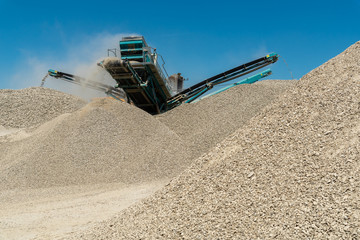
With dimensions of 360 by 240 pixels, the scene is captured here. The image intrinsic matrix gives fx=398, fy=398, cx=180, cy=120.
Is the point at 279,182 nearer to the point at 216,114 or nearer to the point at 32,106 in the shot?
the point at 216,114

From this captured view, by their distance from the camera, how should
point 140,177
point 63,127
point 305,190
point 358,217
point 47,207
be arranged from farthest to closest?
point 63,127
point 140,177
point 47,207
point 305,190
point 358,217

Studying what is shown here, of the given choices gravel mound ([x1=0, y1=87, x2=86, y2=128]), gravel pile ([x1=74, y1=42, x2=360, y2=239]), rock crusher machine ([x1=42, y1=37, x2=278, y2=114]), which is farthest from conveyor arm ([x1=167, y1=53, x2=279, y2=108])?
gravel pile ([x1=74, y1=42, x2=360, y2=239])

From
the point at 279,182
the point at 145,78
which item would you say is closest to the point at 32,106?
the point at 145,78

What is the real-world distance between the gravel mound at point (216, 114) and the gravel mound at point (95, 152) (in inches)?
39.7

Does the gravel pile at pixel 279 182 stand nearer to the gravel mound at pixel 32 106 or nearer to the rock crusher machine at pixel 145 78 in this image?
the rock crusher machine at pixel 145 78

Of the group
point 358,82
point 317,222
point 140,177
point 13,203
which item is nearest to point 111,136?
point 140,177

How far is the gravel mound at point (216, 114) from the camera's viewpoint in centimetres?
1355

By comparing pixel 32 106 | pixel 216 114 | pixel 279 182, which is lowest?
pixel 279 182

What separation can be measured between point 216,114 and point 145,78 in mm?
3094

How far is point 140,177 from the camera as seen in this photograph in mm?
10664

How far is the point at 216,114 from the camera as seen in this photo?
15.4 metres

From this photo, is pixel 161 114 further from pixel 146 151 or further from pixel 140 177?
pixel 140 177

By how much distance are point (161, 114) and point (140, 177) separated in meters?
6.05

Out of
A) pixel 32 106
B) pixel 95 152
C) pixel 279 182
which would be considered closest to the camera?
pixel 279 182
